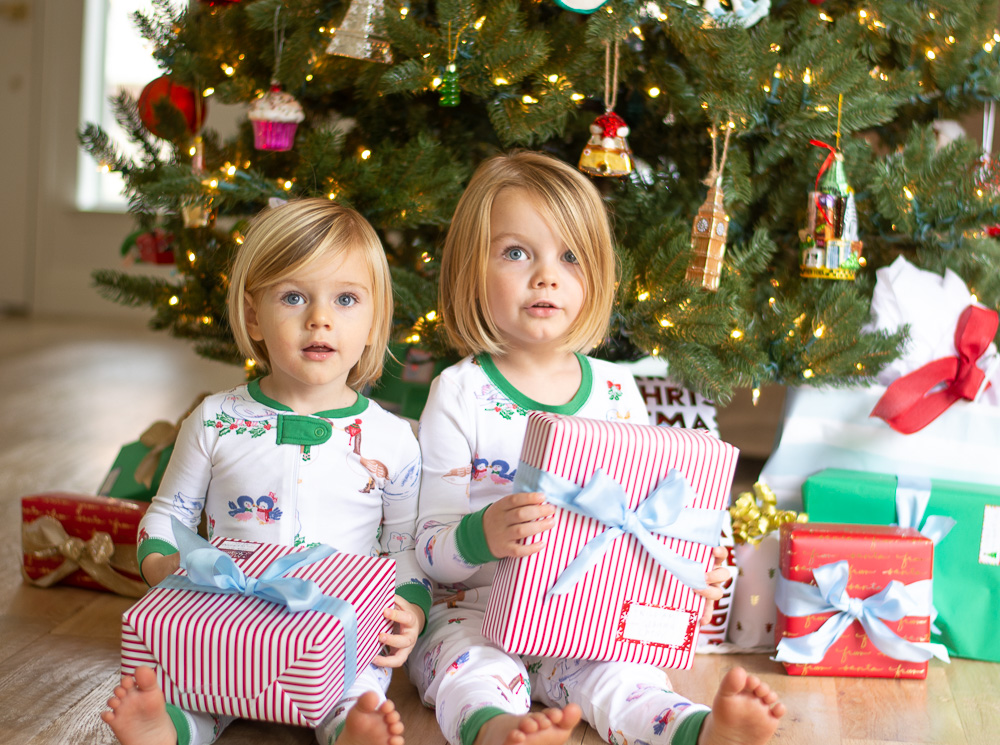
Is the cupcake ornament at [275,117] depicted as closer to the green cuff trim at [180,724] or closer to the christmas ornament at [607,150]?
the christmas ornament at [607,150]

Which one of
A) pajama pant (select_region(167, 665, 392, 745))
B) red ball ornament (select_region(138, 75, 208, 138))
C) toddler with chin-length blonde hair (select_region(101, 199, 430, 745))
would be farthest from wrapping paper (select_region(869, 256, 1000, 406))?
red ball ornament (select_region(138, 75, 208, 138))

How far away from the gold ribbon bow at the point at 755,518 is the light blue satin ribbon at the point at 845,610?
12 cm

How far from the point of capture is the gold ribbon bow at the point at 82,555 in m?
1.47

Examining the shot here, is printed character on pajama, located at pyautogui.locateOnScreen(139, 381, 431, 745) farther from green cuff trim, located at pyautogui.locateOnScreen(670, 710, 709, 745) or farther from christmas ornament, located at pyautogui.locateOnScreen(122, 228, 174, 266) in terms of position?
christmas ornament, located at pyautogui.locateOnScreen(122, 228, 174, 266)

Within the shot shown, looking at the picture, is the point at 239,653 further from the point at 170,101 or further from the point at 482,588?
the point at 170,101

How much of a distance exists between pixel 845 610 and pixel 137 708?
87cm

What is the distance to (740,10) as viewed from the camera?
139cm

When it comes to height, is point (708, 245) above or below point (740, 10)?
below

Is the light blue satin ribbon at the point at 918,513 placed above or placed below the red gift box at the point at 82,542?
above

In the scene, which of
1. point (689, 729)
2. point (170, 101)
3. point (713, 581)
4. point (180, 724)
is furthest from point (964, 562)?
point (170, 101)

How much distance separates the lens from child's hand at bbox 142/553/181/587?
3.59ft

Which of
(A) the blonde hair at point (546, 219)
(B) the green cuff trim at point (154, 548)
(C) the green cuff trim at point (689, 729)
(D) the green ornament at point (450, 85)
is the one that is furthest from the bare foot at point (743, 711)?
(D) the green ornament at point (450, 85)

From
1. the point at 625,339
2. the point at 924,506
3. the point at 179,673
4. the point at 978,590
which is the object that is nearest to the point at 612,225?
the point at 625,339

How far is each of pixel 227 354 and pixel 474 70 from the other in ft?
2.25
